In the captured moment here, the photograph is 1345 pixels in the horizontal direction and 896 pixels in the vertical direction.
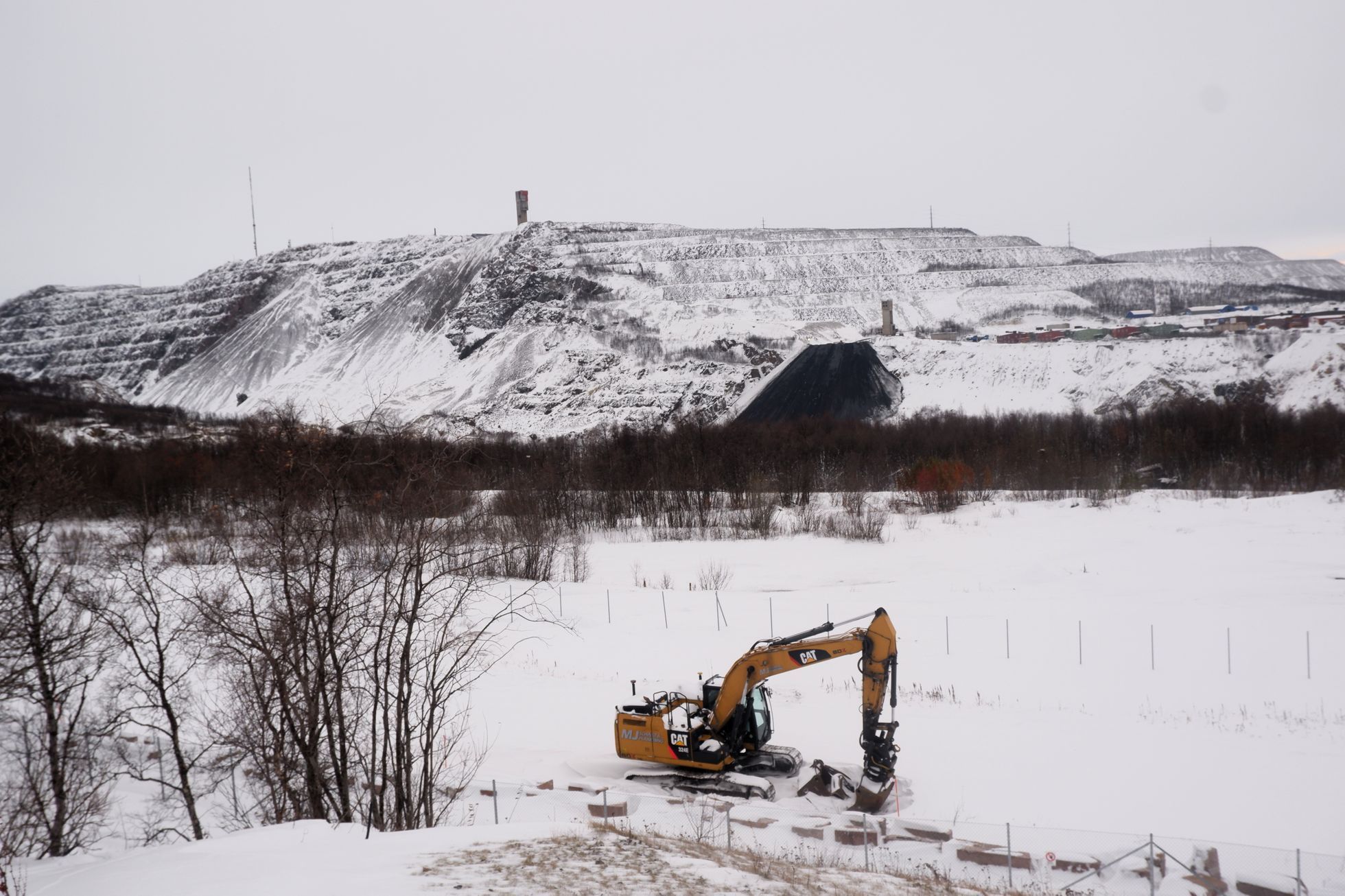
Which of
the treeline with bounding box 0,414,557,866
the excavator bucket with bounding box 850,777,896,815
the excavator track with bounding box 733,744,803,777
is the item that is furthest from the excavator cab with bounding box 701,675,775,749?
the treeline with bounding box 0,414,557,866

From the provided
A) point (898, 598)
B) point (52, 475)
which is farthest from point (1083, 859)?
point (898, 598)

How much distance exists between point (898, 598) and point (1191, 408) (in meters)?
47.3

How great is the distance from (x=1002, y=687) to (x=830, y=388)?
6239 cm

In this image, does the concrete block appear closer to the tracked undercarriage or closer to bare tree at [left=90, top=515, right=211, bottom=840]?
the tracked undercarriage

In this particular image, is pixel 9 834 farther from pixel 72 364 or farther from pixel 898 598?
pixel 72 364

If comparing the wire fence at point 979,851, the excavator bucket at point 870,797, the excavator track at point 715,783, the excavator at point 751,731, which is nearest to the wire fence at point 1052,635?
the excavator at point 751,731

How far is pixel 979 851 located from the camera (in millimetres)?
12227

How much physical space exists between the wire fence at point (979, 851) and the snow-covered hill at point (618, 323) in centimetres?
5547

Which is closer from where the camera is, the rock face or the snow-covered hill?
the rock face

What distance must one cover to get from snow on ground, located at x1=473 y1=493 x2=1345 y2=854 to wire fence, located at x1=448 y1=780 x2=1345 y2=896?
180 cm

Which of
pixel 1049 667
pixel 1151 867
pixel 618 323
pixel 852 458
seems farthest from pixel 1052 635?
pixel 618 323

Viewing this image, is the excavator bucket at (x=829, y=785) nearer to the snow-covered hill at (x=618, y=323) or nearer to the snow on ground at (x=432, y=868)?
the snow on ground at (x=432, y=868)

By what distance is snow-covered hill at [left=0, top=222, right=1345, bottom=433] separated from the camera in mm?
84625

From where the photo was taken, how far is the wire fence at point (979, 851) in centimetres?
1122
